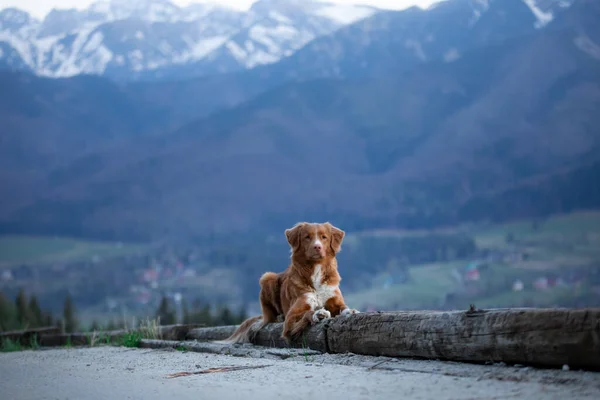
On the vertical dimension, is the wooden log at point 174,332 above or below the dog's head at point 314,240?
below

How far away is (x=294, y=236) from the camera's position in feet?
28.7

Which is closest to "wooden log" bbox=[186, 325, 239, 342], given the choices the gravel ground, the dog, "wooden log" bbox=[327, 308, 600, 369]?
the dog

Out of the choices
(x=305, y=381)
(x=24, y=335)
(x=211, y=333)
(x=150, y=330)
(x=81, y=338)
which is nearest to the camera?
(x=305, y=381)

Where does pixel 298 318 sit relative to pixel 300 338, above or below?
above

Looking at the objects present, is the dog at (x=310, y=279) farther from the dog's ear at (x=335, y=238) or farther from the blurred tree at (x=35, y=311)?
the blurred tree at (x=35, y=311)

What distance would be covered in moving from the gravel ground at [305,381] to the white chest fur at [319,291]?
1.10 meters

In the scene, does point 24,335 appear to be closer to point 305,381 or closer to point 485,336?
point 305,381

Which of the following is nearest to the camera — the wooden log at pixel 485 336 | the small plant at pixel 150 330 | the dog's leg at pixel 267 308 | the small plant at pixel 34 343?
the wooden log at pixel 485 336

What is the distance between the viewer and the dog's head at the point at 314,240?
27.7ft

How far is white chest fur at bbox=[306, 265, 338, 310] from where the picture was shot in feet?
27.7

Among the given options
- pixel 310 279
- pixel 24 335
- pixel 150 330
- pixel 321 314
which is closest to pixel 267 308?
pixel 310 279

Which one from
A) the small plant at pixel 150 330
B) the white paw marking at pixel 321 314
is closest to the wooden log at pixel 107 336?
the small plant at pixel 150 330

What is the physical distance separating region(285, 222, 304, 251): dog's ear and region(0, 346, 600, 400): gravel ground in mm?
1618

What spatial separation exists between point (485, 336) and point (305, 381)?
138cm
